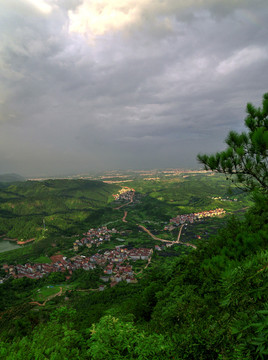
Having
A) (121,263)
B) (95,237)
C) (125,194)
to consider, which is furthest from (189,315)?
(125,194)

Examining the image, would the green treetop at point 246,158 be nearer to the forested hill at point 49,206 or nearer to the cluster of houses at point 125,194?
the forested hill at point 49,206

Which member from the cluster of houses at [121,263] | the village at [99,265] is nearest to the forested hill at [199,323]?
the cluster of houses at [121,263]

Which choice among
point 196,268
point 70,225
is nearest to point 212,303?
point 196,268

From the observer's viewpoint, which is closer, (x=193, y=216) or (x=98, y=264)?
(x=98, y=264)

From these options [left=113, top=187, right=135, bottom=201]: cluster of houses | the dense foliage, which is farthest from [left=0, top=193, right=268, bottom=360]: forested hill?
[left=113, top=187, right=135, bottom=201]: cluster of houses

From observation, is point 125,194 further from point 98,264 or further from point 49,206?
point 98,264

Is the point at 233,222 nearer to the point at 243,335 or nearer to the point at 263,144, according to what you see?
the point at 263,144

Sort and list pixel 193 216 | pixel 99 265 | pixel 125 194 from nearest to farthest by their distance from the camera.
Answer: pixel 99 265
pixel 193 216
pixel 125 194
